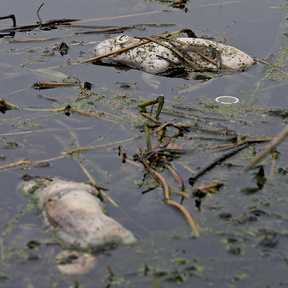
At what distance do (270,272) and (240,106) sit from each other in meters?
2.06

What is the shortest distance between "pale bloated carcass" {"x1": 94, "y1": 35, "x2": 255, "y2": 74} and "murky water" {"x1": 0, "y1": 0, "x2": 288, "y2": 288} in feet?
0.48

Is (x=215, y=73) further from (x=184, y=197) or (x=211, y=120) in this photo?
(x=184, y=197)

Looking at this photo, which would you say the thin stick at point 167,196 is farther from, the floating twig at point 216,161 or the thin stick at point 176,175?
the floating twig at point 216,161

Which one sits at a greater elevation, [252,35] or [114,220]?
[252,35]

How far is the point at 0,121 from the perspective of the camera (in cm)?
410

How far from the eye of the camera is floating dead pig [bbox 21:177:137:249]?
8.71ft

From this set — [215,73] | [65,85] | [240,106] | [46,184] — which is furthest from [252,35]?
[46,184]

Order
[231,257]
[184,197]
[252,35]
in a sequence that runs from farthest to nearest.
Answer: [252,35], [184,197], [231,257]

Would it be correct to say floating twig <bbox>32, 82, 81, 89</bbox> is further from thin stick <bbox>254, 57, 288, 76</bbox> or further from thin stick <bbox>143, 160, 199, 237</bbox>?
thin stick <bbox>254, 57, 288, 76</bbox>

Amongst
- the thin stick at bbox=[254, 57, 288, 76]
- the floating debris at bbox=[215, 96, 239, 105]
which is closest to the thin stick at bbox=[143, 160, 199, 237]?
the floating debris at bbox=[215, 96, 239, 105]

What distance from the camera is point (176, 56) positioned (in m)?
5.05

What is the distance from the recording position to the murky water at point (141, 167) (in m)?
2.53

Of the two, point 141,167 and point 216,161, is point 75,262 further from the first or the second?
point 216,161

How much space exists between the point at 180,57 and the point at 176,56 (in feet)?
0.15
